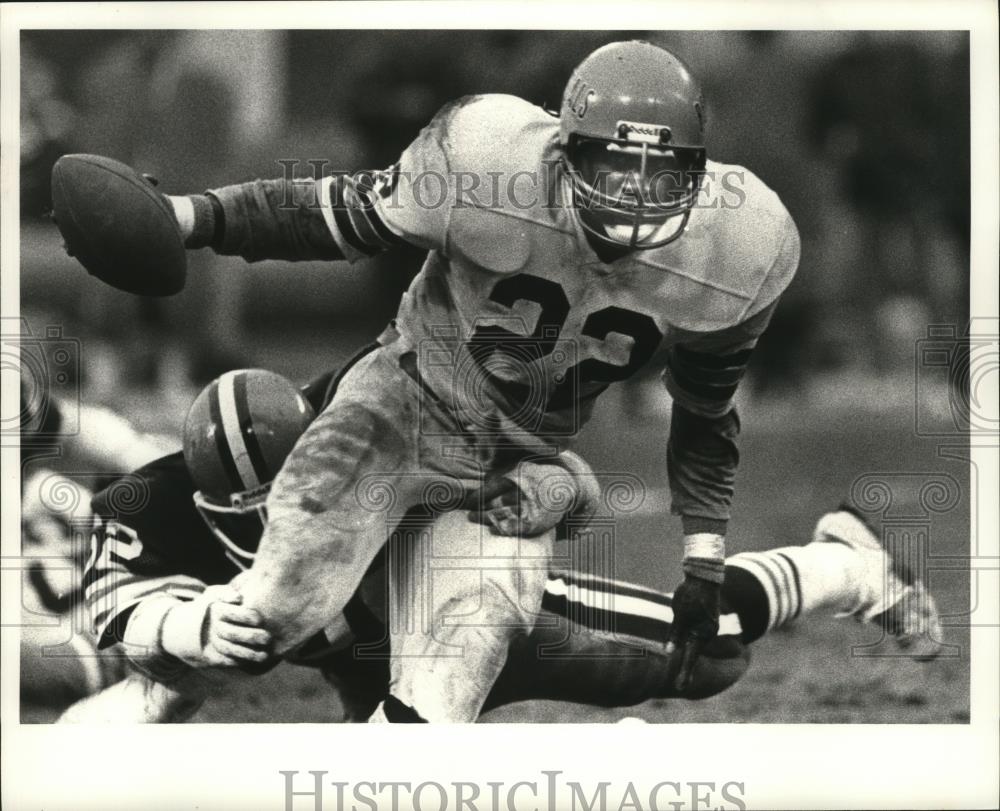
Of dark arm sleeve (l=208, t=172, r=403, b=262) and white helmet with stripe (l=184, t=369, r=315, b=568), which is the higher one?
dark arm sleeve (l=208, t=172, r=403, b=262)

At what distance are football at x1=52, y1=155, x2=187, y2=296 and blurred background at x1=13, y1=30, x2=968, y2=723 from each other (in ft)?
0.17

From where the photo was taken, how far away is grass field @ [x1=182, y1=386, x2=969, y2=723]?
11.2 ft

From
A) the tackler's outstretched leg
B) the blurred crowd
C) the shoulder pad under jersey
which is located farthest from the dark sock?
the tackler's outstretched leg

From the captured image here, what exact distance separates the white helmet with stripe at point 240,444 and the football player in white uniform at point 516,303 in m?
0.03

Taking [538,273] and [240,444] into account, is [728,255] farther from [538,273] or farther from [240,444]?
[240,444]

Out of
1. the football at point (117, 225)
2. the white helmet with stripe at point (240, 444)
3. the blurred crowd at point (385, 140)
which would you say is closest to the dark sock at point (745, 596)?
the blurred crowd at point (385, 140)

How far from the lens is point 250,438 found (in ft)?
10.9

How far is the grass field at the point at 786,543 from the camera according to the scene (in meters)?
3.40

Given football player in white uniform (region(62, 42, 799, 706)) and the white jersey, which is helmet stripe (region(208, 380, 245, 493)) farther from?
the white jersey

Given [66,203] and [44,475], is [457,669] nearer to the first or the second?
[44,475]

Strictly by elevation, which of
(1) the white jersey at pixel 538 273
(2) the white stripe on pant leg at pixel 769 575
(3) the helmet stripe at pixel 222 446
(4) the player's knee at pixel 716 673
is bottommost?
(4) the player's knee at pixel 716 673

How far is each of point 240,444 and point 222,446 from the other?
42 mm

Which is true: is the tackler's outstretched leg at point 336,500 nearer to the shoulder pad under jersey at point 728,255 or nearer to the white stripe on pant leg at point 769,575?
the shoulder pad under jersey at point 728,255

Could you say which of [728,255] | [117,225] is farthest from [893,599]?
[117,225]
